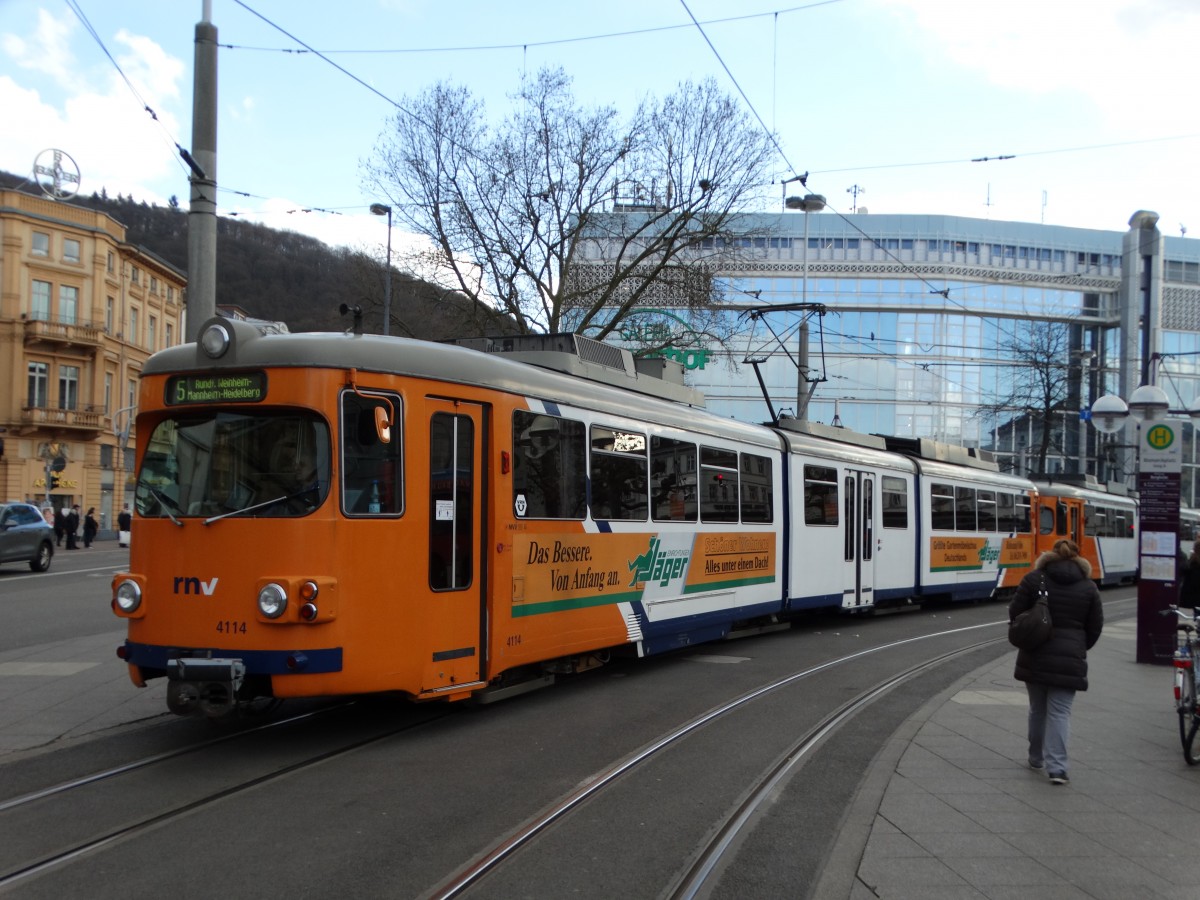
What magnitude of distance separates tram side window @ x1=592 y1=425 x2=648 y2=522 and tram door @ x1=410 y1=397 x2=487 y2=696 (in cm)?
190

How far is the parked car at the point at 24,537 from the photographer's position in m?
24.5

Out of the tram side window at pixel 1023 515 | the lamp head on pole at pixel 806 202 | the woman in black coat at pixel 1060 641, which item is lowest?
the woman in black coat at pixel 1060 641

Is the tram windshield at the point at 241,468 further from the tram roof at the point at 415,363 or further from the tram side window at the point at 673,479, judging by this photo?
the tram side window at the point at 673,479

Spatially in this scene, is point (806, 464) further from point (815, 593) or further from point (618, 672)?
point (618, 672)

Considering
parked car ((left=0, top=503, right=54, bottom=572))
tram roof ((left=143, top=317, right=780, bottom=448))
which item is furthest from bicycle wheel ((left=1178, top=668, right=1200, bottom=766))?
parked car ((left=0, top=503, right=54, bottom=572))

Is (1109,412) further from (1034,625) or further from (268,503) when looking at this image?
(268,503)

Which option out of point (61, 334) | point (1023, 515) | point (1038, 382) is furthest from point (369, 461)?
point (61, 334)

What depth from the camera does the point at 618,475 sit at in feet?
34.8

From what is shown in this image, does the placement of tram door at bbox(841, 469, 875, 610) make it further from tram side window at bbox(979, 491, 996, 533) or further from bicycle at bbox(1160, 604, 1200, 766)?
bicycle at bbox(1160, 604, 1200, 766)

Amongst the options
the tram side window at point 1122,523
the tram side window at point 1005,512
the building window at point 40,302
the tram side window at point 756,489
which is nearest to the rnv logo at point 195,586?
the tram side window at point 756,489

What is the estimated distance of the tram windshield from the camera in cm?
740

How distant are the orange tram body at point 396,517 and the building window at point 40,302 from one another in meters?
50.9

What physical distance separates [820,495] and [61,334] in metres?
49.1

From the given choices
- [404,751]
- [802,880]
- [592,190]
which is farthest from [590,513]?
[592,190]
